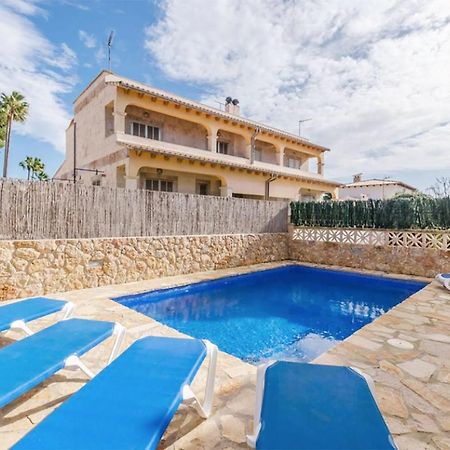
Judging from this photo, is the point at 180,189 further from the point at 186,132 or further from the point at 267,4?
the point at 267,4

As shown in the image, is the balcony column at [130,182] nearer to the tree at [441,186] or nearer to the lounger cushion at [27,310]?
the lounger cushion at [27,310]

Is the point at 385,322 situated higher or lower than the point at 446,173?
lower

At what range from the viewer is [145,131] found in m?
15.4

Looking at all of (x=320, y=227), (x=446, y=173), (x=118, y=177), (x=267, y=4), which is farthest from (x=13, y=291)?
(x=446, y=173)

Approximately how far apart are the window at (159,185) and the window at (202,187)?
1.77 metres

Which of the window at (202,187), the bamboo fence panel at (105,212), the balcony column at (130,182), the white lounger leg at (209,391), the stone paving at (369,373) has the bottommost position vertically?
the stone paving at (369,373)

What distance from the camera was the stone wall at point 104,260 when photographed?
21.4ft

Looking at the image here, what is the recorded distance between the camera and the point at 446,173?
25.7 meters

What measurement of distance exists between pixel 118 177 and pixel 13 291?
877 cm

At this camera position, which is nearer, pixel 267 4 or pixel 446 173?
pixel 267 4

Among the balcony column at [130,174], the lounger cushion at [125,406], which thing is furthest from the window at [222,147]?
the lounger cushion at [125,406]

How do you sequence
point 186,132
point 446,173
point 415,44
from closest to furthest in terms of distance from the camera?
point 415,44
point 186,132
point 446,173

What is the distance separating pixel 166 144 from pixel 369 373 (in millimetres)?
13974

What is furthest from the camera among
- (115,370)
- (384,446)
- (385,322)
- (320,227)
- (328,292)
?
(320,227)
